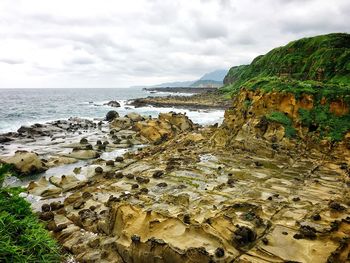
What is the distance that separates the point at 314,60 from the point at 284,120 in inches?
1879

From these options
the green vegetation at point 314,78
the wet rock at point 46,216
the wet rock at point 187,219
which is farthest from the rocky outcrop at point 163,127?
the wet rock at point 187,219

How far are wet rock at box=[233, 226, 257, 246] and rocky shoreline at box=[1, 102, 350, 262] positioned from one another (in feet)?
0.11

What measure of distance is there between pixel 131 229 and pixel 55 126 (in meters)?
40.3

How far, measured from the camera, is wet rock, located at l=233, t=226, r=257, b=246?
33.1 ft

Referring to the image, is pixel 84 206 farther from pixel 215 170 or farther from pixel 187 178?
pixel 215 170

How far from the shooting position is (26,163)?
24.0 m

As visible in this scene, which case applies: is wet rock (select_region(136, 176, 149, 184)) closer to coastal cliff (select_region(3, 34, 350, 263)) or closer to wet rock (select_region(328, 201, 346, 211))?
coastal cliff (select_region(3, 34, 350, 263))

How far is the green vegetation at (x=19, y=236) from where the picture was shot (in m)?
7.61

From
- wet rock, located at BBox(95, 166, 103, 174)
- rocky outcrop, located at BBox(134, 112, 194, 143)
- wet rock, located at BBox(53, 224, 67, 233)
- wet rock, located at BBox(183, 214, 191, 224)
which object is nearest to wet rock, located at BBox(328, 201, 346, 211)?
wet rock, located at BBox(183, 214, 191, 224)

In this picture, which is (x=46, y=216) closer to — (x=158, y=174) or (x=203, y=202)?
(x=158, y=174)

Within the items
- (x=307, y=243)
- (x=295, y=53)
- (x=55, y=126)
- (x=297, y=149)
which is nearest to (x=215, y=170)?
(x=297, y=149)

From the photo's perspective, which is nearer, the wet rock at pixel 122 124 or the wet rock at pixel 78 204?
the wet rock at pixel 78 204

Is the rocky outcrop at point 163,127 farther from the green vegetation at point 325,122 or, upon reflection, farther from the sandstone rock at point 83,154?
the green vegetation at point 325,122

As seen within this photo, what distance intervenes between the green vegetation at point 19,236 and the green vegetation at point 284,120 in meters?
17.6
